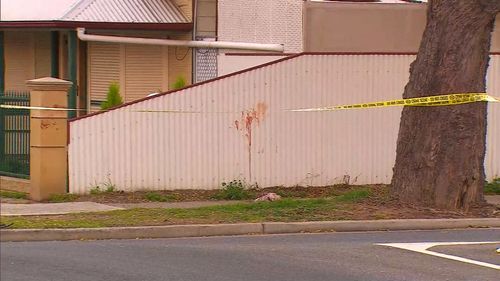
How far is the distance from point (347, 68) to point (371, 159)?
1643mm

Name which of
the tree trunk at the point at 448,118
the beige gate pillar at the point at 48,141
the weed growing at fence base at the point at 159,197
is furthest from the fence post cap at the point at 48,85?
the tree trunk at the point at 448,118

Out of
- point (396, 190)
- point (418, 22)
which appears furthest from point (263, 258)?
point (418, 22)

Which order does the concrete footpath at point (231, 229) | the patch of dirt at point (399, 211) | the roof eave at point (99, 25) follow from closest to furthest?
1. the concrete footpath at point (231, 229)
2. the patch of dirt at point (399, 211)
3. the roof eave at point (99, 25)

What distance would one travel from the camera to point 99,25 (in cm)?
1894

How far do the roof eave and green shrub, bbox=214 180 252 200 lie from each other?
552 cm

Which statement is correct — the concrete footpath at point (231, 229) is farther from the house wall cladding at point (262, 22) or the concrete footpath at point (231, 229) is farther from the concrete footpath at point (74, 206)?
the house wall cladding at point (262, 22)

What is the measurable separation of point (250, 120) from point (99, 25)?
531 centimetres

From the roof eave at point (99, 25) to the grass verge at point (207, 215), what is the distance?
6.85m

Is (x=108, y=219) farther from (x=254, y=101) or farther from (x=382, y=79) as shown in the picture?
(x=382, y=79)

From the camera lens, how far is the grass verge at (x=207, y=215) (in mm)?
11898

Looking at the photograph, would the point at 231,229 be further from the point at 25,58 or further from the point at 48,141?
the point at 25,58

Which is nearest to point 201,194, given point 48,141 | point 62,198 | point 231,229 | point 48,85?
point 62,198

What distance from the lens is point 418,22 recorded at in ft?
57.1

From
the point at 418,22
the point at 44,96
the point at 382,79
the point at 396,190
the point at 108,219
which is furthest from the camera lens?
the point at 418,22
